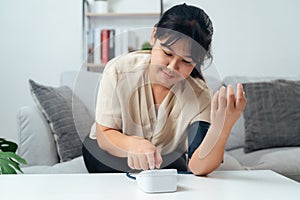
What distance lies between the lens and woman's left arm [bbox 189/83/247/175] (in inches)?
34.7

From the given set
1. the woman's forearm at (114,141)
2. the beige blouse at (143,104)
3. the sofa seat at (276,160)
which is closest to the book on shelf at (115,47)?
the beige blouse at (143,104)

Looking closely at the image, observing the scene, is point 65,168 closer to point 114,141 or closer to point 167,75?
point 114,141

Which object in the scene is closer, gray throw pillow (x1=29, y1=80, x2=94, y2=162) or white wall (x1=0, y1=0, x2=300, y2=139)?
gray throw pillow (x1=29, y1=80, x2=94, y2=162)

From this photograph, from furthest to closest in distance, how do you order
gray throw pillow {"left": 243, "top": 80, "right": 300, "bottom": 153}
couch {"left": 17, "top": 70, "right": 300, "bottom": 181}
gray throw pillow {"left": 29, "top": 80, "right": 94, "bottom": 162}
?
gray throw pillow {"left": 243, "top": 80, "right": 300, "bottom": 153} < gray throw pillow {"left": 29, "top": 80, "right": 94, "bottom": 162} < couch {"left": 17, "top": 70, "right": 300, "bottom": 181}

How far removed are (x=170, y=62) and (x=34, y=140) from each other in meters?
1.12

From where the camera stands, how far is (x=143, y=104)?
0.82 metres

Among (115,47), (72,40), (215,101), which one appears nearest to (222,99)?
(215,101)

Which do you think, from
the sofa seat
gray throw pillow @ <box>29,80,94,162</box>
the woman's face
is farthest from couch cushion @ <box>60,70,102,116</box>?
the sofa seat

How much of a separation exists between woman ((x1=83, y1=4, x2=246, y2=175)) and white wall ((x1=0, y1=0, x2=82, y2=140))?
2080 mm

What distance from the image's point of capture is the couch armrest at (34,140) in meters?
1.77

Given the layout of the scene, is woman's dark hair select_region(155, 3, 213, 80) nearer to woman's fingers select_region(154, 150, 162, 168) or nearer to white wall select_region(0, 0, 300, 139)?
woman's fingers select_region(154, 150, 162, 168)

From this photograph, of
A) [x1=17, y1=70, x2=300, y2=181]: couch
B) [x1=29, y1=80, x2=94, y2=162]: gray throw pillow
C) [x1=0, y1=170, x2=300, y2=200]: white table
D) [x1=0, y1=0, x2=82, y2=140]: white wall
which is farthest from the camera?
[x1=0, y1=0, x2=82, y2=140]: white wall

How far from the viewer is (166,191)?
32.7 inches

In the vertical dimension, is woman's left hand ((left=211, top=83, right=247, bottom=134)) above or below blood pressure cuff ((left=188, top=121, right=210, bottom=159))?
above
